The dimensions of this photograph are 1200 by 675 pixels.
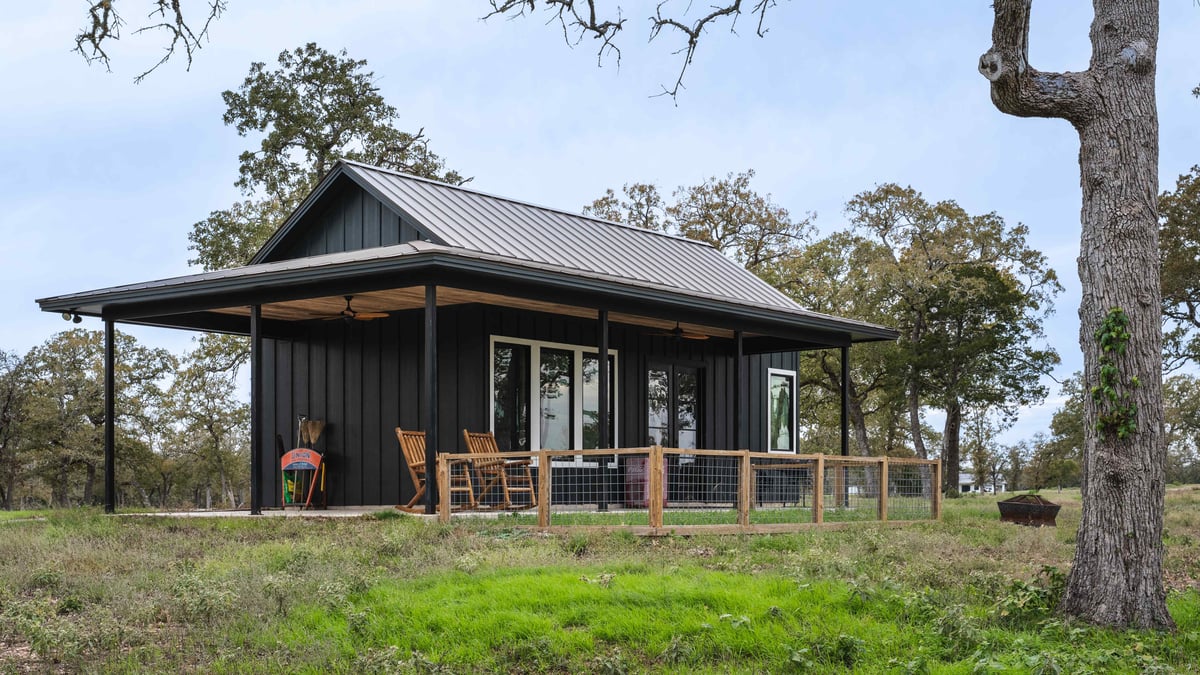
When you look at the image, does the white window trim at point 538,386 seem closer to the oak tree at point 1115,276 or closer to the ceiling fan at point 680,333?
the ceiling fan at point 680,333

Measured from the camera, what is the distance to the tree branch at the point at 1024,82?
7465mm

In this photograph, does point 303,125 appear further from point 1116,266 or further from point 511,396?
point 1116,266

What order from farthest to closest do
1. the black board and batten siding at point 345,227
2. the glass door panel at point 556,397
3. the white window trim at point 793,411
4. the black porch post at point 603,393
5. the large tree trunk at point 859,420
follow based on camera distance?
1. the large tree trunk at point 859,420
2. the white window trim at point 793,411
3. the glass door panel at point 556,397
4. the black board and batten siding at point 345,227
5. the black porch post at point 603,393

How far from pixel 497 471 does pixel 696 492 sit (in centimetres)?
222

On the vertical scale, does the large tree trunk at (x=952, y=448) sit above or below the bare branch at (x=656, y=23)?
below

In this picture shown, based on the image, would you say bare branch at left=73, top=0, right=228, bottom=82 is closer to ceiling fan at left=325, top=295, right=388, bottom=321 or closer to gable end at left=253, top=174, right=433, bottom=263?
ceiling fan at left=325, top=295, right=388, bottom=321

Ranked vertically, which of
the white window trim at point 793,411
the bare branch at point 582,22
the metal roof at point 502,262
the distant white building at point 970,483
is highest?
the bare branch at point 582,22

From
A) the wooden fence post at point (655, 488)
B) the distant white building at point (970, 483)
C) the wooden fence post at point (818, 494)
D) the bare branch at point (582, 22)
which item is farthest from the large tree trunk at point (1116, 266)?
the distant white building at point (970, 483)

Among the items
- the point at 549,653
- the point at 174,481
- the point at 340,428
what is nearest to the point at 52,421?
the point at 174,481

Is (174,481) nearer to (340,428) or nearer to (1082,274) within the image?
(340,428)

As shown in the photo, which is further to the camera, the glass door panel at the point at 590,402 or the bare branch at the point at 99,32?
the glass door panel at the point at 590,402

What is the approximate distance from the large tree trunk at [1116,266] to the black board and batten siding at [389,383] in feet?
27.9

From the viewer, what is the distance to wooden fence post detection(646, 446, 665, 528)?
10578mm

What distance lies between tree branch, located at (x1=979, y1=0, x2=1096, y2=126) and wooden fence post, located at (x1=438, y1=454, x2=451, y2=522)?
6.39 metres
